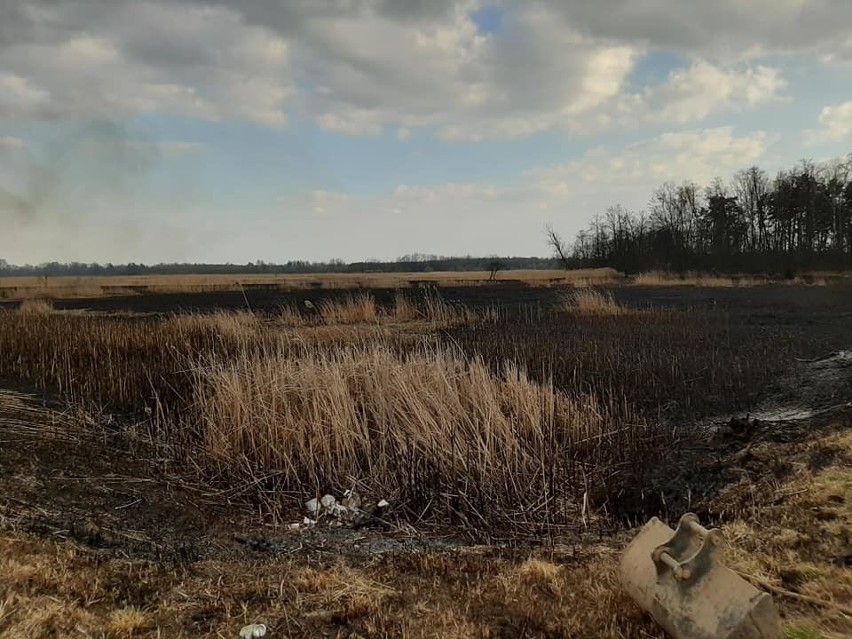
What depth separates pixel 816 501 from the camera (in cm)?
442

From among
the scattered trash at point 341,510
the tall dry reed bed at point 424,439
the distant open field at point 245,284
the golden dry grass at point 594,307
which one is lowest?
the scattered trash at point 341,510

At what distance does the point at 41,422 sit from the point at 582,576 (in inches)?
266

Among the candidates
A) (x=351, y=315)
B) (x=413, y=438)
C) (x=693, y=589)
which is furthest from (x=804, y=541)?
(x=351, y=315)

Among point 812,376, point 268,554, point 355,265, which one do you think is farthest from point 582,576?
point 355,265

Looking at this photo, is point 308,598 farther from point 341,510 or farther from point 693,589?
point 341,510

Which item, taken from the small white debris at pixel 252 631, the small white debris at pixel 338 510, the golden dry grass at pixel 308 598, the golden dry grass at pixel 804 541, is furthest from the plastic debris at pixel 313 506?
the golden dry grass at pixel 804 541

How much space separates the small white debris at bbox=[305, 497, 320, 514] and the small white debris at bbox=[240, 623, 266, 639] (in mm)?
2863

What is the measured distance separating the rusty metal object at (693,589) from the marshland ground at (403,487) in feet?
0.78

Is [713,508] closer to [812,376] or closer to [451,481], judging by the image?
[451,481]

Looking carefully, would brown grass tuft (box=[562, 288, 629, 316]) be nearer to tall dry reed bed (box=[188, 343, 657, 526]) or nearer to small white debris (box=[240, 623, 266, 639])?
tall dry reed bed (box=[188, 343, 657, 526])

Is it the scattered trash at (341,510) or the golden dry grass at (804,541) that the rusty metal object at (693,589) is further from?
the scattered trash at (341,510)

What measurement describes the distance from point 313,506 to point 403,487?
92cm

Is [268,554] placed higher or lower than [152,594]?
lower

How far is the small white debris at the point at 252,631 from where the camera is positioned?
9.78ft
